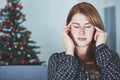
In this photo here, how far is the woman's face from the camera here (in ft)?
4.70

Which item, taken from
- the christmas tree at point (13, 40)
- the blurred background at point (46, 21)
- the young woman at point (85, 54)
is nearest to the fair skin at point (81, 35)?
the young woman at point (85, 54)

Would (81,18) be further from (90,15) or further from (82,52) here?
(82,52)

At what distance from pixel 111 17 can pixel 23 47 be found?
64.7 inches

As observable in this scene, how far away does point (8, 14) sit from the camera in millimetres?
3814

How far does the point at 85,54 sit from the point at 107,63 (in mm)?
149

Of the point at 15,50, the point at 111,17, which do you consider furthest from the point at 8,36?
the point at 111,17

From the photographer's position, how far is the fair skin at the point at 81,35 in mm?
1437

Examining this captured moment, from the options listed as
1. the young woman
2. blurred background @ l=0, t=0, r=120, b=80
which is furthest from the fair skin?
blurred background @ l=0, t=0, r=120, b=80

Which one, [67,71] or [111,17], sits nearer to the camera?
[67,71]

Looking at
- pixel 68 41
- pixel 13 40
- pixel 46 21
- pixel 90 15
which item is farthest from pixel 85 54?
pixel 46 21

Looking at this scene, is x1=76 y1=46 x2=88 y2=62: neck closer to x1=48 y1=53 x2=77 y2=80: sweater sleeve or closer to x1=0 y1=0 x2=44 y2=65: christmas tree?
x1=48 y1=53 x2=77 y2=80: sweater sleeve

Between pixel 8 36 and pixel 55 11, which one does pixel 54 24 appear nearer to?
pixel 55 11

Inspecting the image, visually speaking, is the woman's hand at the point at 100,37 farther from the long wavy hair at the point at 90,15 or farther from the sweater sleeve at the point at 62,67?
the sweater sleeve at the point at 62,67

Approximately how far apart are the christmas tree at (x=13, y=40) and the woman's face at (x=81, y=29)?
2362 mm
